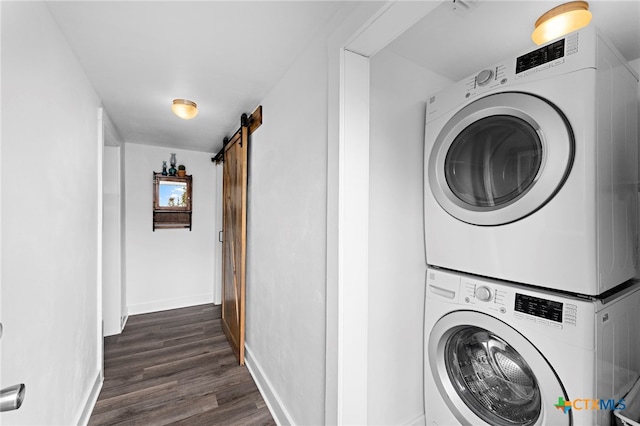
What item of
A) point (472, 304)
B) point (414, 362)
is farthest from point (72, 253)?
point (472, 304)

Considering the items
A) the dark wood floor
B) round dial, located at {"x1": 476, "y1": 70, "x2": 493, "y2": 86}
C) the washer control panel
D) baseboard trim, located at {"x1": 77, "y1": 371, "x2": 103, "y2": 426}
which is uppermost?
round dial, located at {"x1": 476, "y1": 70, "x2": 493, "y2": 86}

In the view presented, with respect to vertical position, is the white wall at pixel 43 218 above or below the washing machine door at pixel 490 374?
above

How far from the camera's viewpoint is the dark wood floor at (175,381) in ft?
6.36

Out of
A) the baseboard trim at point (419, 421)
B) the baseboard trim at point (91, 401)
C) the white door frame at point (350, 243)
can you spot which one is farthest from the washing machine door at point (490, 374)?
the baseboard trim at point (91, 401)

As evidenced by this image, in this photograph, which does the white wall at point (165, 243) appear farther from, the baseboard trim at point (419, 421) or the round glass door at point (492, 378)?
the round glass door at point (492, 378)

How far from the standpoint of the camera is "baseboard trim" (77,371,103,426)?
180 cm

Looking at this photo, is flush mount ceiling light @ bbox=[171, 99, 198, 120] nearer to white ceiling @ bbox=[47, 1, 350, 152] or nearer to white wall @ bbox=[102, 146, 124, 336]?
white ceiling @ bbox=[47, 1, 350, 152]

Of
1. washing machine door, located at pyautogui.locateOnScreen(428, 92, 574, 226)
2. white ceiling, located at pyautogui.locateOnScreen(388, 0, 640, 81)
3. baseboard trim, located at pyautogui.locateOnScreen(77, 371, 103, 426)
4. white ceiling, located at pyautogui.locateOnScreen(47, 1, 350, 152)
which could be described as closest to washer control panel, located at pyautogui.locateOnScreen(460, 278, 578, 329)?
washing machine door, located at pyautogui.locateOnScreen(428, 92, 574, 226)

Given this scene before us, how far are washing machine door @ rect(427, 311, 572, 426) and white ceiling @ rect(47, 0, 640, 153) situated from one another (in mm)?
1376

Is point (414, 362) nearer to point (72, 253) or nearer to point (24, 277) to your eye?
point (24, 277)

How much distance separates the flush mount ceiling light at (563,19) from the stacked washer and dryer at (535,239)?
0.14 m

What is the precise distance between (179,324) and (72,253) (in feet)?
7.22

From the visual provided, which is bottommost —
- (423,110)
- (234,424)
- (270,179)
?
(234,424)

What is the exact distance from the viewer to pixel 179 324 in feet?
11.3
